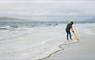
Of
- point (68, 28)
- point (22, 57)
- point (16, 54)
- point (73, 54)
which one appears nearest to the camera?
point (73, 54)

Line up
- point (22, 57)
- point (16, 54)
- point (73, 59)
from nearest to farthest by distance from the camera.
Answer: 1. point (73, 59)
2. point (22, 57)
3. point (16, 54)

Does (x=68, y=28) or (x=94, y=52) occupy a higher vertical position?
(x=68, y=28)

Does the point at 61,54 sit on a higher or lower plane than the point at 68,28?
lower

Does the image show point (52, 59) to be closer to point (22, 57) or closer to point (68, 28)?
point (22, 57)

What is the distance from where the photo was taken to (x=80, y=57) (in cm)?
1120

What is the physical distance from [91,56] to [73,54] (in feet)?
2.86

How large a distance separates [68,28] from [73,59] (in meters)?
8.57

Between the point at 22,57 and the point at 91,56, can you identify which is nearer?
the point at 91,56

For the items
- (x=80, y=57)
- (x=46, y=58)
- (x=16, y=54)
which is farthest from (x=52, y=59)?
(x=16, y=54)

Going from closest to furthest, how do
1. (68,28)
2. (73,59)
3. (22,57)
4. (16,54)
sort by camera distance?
(73,59), (22,57), (16,54), (68,28)

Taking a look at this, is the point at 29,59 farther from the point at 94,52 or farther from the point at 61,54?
the point at 94,52

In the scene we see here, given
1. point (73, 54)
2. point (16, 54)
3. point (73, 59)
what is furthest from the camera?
point (16, 54)

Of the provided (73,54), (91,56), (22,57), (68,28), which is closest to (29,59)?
(22,57)

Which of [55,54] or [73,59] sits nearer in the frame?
[73,59]
